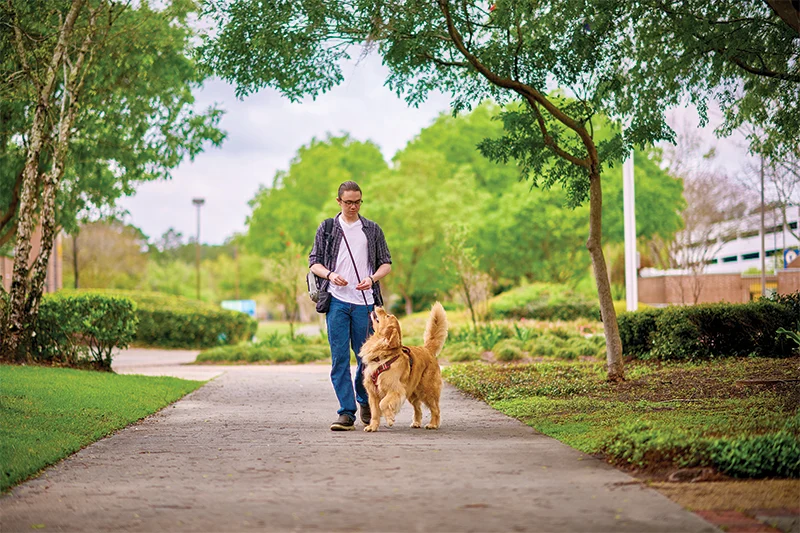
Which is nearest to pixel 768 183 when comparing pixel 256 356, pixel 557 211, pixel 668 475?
pixel 557 211

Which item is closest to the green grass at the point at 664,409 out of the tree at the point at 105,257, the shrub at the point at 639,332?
the shrub at the point at 639,332

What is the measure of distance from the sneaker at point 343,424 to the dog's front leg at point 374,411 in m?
0.18

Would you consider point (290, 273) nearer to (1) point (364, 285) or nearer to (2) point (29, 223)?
(2) point (29, 223)

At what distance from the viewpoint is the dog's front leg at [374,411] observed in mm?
8531

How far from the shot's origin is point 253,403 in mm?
11984

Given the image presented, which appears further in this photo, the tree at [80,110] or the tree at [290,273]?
the tree at [290,273]

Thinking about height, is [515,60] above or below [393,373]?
above

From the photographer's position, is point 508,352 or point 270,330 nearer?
point 508,352

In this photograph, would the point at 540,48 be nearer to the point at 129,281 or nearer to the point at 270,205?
the point at 270,205

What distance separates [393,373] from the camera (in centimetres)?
830

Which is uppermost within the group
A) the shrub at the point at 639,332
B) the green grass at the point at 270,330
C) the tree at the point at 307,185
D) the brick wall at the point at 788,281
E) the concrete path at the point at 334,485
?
the tree at the point at 307,185

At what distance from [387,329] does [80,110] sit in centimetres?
1283

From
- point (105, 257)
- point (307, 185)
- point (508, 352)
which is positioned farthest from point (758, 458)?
point (105, 257)

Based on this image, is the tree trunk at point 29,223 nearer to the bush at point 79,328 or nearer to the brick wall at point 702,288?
the bush at point 79,328
